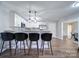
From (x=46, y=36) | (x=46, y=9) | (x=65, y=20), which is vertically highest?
(x=46, y=9)

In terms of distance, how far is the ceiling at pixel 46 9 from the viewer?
4.27 metres

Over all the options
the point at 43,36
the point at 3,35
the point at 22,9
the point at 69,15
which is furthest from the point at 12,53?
the point at 69,15

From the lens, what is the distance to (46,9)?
181 inches

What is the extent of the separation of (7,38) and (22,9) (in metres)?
1.23

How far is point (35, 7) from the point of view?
14.6 feet

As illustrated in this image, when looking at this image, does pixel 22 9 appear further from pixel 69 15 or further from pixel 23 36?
Result: pixel 69 15

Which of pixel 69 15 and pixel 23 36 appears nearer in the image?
pixel 23 36

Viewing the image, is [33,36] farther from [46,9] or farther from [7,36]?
[46,9]

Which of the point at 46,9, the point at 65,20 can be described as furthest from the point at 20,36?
the point at 65,20

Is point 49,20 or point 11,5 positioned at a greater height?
point 11,5

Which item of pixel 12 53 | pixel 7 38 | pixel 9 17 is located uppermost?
pixel 9 17

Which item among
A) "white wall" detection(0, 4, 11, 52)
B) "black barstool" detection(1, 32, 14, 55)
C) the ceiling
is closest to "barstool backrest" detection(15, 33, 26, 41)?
"black barstool" detection(1, 32, 14, 55)

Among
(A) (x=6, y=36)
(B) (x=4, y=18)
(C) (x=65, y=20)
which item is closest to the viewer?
(A) (x=6, y=36)

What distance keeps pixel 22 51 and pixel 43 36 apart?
994 millimetres
